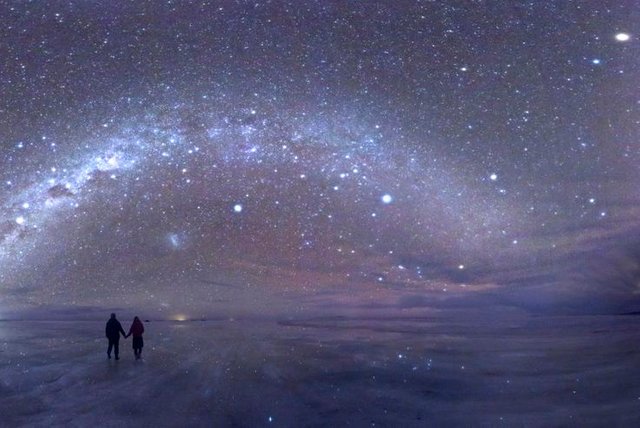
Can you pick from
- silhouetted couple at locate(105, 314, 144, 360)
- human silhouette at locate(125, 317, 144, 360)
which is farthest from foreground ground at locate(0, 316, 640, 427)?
human silhouette at locate(125, 317, 144, 360)

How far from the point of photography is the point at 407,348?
2083 centimetres

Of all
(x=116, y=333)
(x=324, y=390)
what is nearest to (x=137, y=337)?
(x=116, y=333)

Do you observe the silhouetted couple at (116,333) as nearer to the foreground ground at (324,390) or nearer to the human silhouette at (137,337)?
the human silhouette at (137,337)

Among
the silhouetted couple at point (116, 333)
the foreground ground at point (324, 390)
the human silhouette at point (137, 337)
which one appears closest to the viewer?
the foreground ground at point (324, 390)

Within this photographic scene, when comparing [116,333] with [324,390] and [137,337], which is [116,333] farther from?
[324,390]

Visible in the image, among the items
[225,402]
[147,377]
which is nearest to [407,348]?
[147,377]

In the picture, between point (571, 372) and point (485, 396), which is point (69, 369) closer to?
point (485, 396)

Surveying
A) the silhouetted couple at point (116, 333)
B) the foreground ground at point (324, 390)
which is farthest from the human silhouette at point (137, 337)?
the foreground ground at point (324, 390)

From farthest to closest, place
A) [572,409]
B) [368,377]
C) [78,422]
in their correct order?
1. [368,377]
2. [572,409]
3. [78,422]

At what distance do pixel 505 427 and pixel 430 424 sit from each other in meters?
0.89

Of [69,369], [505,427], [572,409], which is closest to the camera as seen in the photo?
[505,427]

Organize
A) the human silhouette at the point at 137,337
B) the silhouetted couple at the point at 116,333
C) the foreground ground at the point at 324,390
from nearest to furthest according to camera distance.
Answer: the foreground ground at the point at 324,390, the silhouetted couple at the point at 116,333, the human silhouette at the point at 137,337

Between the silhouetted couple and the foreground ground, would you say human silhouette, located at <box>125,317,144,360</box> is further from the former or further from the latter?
the foreground ground

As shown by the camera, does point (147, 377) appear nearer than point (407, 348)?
Yes
